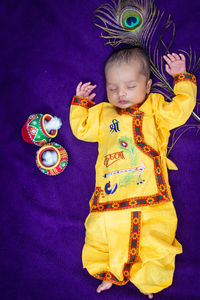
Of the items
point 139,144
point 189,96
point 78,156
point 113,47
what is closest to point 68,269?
point 78,156

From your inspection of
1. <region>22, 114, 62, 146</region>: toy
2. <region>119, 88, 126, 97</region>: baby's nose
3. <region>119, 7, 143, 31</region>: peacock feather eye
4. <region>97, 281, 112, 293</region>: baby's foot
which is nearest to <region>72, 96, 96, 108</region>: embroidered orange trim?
<region>22, 114, 62, 146</region>: toy

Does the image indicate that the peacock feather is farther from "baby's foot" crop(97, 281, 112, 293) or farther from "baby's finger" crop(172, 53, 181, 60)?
"baby's foot" crop(97, 281, 112, 293)

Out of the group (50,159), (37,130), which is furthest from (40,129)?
(50,159)

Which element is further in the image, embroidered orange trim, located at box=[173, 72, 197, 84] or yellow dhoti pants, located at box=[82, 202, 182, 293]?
embroidered orange trim, located at box=[173, 72, 197, 84]

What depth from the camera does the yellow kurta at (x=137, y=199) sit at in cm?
150

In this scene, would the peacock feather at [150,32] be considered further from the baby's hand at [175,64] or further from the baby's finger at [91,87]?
the baby's finger at [91,87]

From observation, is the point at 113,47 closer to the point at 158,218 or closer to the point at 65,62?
the point at 65,62

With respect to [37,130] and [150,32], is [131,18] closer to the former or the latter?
[150,32]

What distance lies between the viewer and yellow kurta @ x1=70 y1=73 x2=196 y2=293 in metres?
1.50

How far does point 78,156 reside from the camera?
1.88m

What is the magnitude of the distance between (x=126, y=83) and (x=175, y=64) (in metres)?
0.33

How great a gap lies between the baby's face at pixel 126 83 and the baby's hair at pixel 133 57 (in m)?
0.03

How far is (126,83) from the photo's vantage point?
157cm

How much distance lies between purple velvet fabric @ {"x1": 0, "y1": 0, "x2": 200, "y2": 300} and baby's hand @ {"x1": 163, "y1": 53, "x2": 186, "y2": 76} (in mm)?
77
